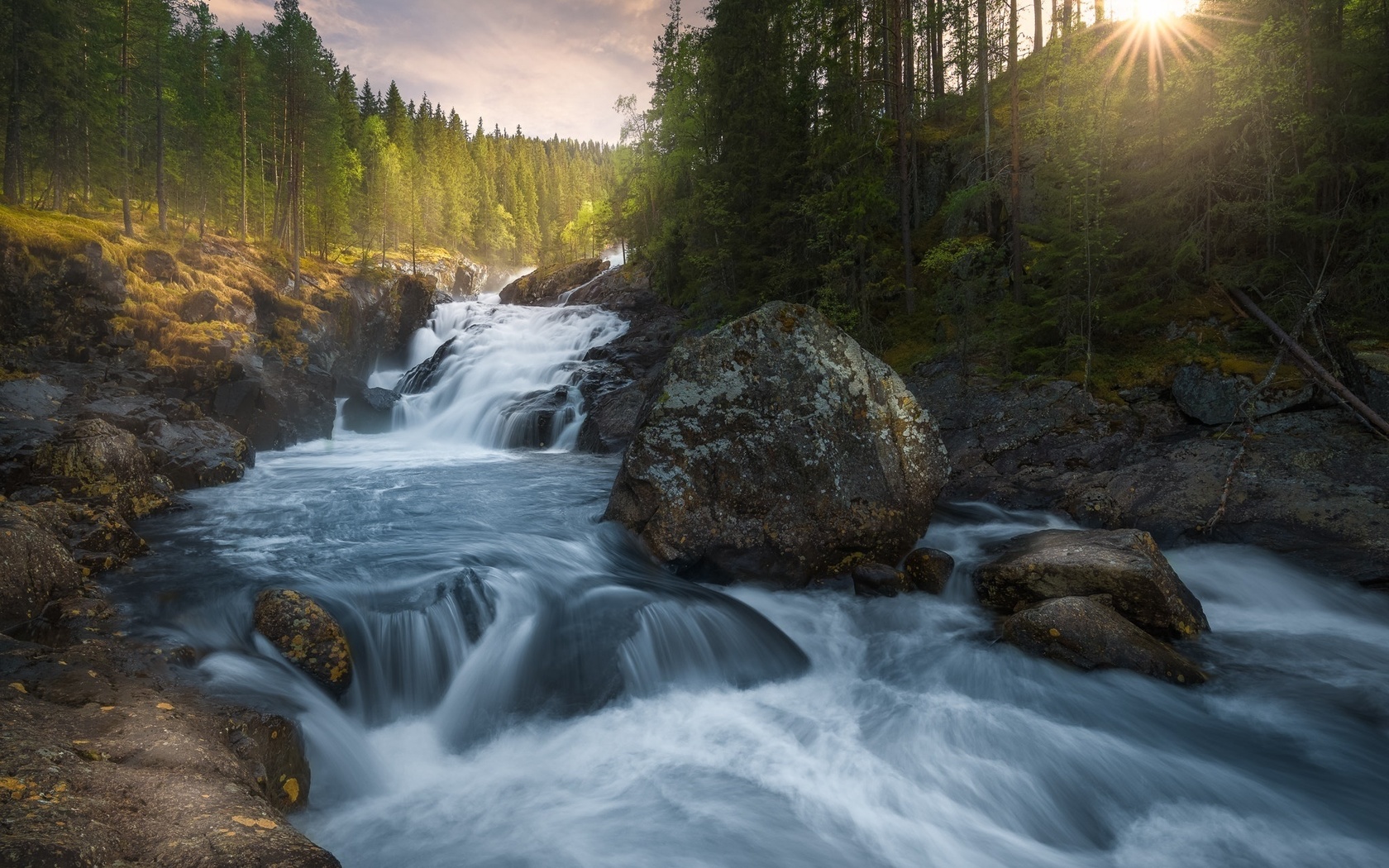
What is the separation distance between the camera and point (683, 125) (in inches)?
Answer: 1141

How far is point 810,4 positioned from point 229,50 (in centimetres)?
3337

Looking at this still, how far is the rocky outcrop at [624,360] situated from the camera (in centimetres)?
1814

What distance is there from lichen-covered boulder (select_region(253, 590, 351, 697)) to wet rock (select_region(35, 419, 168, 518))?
501cm

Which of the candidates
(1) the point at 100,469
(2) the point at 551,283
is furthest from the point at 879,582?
(2) the point at 551,283

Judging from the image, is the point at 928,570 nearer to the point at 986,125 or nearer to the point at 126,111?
the point at 986,125

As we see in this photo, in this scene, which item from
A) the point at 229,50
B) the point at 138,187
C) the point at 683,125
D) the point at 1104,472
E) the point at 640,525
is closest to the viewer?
the point at 640,525

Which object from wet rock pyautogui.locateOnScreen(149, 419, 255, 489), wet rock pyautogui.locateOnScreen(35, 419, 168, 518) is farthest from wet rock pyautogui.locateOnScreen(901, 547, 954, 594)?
wet rock pyautogui.locateOnScreen(149, 419, 255, 489)

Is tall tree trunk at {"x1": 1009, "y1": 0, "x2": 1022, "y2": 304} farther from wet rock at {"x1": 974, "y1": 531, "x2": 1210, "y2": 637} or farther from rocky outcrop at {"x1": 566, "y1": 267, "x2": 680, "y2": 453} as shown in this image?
rocky outcrop at {"x1": 566, "y1": 267, "x2": 680, "y2": 453}

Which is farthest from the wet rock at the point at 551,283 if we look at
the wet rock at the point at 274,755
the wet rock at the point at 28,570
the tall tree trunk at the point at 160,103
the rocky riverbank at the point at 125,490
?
the wet rock at the point at 274,755

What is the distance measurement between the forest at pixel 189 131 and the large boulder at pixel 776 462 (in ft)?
92.6

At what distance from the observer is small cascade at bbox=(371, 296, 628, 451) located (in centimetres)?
1989

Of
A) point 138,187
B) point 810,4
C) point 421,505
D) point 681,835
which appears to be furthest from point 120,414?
point 138,187

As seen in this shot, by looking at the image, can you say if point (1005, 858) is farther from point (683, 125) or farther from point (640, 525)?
point (683, 125)

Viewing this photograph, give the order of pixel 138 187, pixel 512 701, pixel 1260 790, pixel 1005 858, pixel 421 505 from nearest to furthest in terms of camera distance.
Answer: pixel 1005 858 < pixel 1260 790 < pixel 512 701 < pixel 421 505 < pixel 138 187
